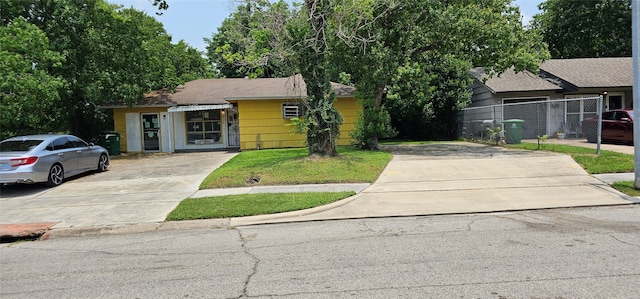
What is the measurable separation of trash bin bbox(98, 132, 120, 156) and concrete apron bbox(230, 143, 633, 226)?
44.7ft

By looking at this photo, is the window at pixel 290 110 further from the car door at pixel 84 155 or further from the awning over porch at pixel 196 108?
the car door at pixel 84 155

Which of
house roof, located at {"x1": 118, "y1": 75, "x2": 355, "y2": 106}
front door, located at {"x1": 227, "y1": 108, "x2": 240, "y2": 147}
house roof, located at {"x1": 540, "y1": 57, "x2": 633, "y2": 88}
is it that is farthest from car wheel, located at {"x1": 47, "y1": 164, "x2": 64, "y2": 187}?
house roof, located at {"x1": 540, "y1": 57, "x2": 633, "y2": 88}

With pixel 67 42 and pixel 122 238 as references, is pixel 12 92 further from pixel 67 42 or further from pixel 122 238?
pixel 122 238

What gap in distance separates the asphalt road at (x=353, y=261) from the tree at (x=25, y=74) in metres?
9.28

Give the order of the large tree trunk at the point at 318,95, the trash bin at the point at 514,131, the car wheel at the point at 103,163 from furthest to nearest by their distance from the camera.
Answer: the trash bin at the point at 514,131
the car wheel at the point at 103,163
the large tree trunk at the point at 318,95

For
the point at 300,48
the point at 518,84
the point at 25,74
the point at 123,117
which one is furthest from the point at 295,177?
the point at 518,84

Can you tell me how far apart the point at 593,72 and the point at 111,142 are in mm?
24952

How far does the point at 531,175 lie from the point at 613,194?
2185 millimetres

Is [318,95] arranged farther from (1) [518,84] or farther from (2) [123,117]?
(1) [518,84]

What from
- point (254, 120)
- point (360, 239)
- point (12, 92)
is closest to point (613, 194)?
point (360, 239)

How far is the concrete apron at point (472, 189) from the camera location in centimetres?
788

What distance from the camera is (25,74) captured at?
13977mm

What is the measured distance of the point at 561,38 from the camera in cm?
3322

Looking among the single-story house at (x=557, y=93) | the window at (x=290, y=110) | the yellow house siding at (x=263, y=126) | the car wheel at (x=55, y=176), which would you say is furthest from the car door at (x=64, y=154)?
the single-story house at (x=557, y=93)
